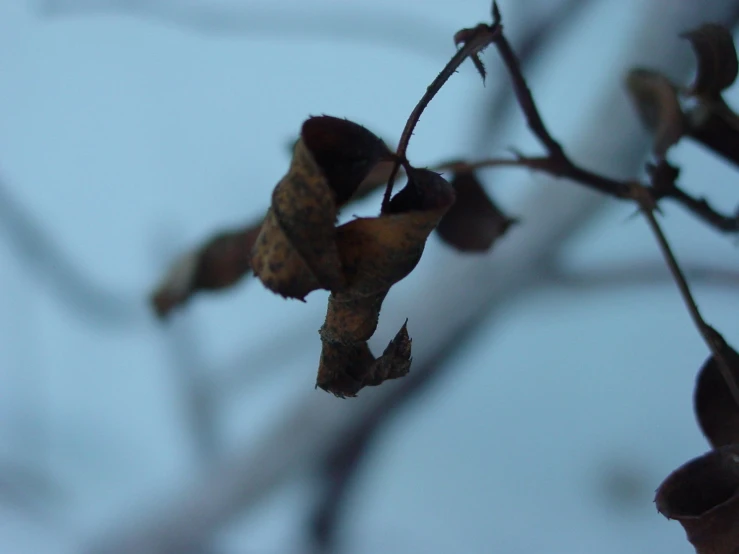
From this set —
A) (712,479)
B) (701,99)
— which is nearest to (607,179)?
(701,99)

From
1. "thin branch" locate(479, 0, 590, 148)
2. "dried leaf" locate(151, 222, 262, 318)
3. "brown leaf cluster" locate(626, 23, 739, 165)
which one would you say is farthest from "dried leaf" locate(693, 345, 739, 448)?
"thin branch" locate(479, 0, 590, 148)

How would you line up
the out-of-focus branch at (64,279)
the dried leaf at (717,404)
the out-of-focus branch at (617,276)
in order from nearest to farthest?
the dried leaf at (717,404), the out-of-focus branch at (617,276), the out-of-focus branch at (64,279)

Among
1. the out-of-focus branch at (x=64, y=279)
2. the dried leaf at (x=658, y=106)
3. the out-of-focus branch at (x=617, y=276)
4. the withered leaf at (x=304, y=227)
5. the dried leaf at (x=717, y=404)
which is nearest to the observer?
the withered leaf at (x=304, y=227)

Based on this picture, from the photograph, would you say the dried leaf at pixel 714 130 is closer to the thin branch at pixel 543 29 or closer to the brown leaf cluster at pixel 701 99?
the brown leaf cluster at pixel 701 99

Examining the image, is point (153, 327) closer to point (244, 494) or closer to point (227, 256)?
point (244, 494)

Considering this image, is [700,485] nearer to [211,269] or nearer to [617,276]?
[211,269]

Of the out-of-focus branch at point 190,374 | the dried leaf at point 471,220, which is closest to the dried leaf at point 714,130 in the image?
the dried leaf at point 471,220

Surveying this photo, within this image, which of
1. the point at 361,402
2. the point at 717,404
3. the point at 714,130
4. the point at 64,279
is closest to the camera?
the point at 717,404
